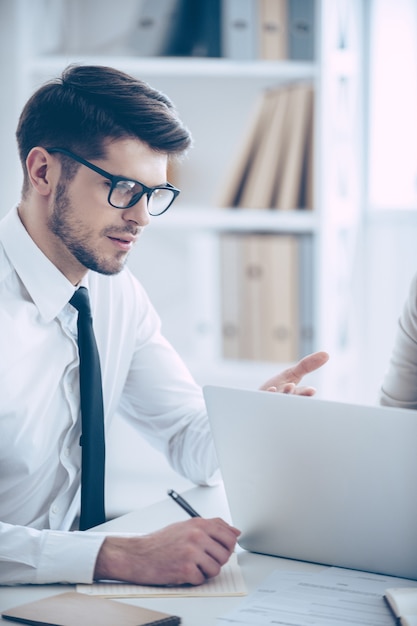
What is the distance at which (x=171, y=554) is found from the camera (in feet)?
3.36

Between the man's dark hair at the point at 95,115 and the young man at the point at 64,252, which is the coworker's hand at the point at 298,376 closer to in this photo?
the young man at the point at 64,252

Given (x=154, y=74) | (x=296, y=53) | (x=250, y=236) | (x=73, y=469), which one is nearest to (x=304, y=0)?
(x=296, y=53)

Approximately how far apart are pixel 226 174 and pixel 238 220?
7.0 inches

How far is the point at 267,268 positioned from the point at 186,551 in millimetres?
1591

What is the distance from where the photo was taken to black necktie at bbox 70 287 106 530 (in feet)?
4.47

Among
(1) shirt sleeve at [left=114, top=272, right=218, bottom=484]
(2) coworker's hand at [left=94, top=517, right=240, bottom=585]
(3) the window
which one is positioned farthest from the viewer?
(3) the window

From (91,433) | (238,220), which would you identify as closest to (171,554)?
(91,433)

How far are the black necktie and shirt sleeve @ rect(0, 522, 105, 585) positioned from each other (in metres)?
0.27

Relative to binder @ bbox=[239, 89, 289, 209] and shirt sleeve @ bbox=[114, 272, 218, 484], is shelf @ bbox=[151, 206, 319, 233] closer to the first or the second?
binder @ bbox=[239, 89, 289, 209]

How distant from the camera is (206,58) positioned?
259cm

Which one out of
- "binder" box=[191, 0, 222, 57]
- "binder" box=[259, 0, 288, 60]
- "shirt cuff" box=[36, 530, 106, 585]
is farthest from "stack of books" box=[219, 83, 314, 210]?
"shirt cuff" box=[36, 530, 106, 585]

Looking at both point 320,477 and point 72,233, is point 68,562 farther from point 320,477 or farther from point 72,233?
point 72,233

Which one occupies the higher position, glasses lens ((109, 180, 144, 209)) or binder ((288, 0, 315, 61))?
binder ((288, 0, 315, 61))

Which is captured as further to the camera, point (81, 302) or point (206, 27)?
point (206, 27)
